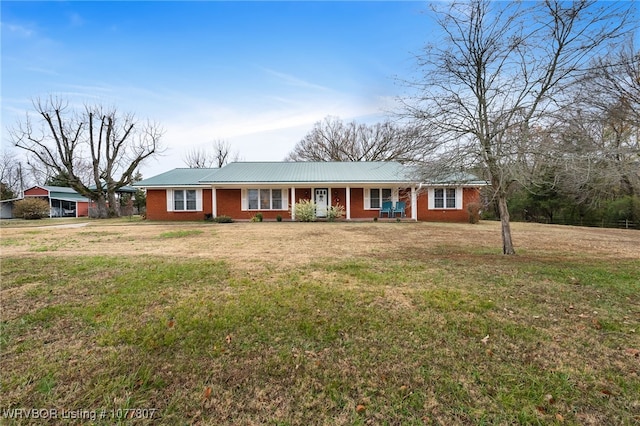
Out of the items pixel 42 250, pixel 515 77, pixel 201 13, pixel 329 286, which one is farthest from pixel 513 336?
pixel 201 13

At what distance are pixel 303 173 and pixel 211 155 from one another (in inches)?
1110

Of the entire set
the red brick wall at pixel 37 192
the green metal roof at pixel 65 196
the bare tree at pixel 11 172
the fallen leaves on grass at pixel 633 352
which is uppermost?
the bare tree at pixel 11 172

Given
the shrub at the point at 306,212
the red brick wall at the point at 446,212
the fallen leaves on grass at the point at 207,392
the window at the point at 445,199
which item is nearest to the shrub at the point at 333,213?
the shrub at the point at 306,212

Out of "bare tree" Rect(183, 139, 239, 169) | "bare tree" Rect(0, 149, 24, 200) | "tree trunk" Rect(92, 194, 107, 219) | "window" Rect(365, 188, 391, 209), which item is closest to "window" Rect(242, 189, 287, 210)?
"window" Rect(365, 188, 391, 209)

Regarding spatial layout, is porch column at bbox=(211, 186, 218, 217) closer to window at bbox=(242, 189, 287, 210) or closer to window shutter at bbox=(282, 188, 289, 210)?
window at bbox=(242, 189, 287, 210)

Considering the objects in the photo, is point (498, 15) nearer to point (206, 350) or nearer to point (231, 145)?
point (206, 350)

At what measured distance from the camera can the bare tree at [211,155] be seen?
138 ft

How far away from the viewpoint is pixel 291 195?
19047 mm

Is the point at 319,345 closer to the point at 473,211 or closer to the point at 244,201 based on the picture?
the point at 244,201

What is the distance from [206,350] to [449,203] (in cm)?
1890

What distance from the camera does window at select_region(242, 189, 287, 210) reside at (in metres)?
19.2

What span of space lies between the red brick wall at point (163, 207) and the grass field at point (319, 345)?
14.9 meters

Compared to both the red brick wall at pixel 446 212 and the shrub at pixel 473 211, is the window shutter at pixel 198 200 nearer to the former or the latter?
the red brick wall at pixel 446 212

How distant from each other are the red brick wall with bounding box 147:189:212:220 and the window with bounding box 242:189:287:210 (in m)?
2.99
